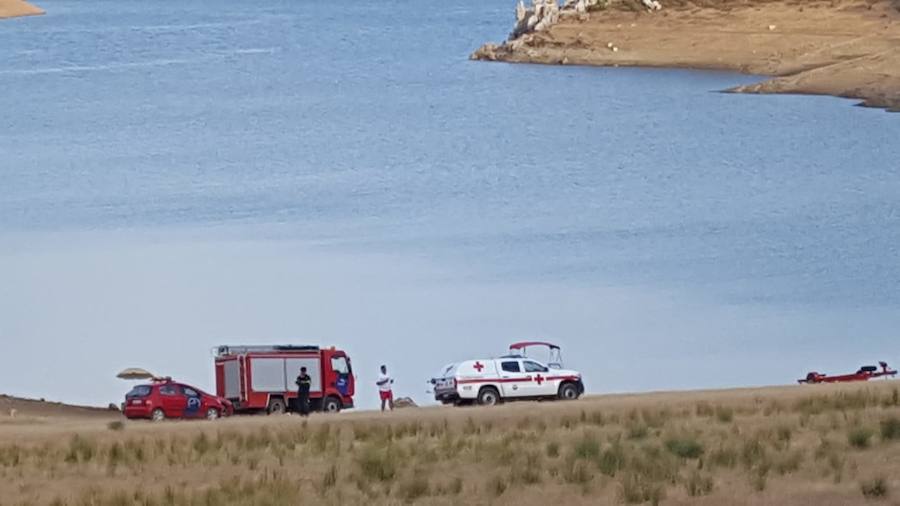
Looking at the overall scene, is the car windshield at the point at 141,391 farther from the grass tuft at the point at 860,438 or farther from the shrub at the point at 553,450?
the grass tuft at the point at 860,438

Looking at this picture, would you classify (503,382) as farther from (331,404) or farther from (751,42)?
(751,42)

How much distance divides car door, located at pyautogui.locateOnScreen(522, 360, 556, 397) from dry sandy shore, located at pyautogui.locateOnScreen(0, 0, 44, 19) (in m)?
158

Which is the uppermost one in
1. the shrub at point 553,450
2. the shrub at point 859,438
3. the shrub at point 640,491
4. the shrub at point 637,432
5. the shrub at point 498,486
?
the shrub at point 637,432

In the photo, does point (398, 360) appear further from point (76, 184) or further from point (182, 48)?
point (182, 48)

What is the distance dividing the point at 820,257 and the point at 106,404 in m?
20.0

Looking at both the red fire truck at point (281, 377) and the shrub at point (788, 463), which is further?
the red fire truck at point (281, 377)

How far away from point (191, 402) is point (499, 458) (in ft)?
33.6

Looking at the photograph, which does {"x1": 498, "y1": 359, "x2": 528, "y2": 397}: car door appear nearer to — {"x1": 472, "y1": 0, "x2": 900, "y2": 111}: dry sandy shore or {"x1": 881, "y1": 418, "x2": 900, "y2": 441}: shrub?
{"x1": 881, "y1": 418, "x2": 900, "y2": 441}: shrub

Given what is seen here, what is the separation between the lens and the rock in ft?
111

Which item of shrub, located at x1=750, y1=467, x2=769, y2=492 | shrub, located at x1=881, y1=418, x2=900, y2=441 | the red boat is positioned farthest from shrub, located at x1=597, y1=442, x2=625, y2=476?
the red boat

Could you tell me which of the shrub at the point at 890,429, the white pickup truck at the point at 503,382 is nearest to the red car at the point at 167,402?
the white pickup truck at the point at 503,382

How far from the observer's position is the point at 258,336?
40.6 metres

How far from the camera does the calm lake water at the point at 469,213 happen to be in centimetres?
4028

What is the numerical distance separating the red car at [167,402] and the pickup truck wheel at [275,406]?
4.20ft
